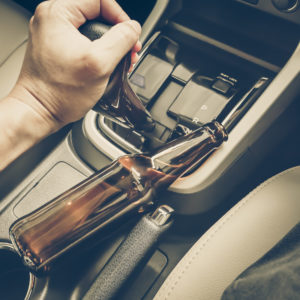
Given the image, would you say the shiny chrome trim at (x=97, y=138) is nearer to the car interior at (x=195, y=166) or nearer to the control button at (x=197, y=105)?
the car interior at (x=195, y=166)

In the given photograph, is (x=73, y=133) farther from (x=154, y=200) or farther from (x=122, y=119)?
(x=154, y=200)

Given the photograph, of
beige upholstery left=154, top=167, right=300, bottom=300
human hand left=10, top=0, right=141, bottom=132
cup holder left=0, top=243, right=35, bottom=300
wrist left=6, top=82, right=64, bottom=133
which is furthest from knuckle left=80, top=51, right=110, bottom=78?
cup holder left=0, top=243, right=35, bottom=300

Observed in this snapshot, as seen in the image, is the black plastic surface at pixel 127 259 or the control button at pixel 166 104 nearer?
the black plastic surface at pixel 127 259

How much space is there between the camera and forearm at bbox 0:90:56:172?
0.52m

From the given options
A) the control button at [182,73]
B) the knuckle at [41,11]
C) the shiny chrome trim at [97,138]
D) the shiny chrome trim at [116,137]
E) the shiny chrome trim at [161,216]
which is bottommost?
the shiny chrome trim at [161,216]

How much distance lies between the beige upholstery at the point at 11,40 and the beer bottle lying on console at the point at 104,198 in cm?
46

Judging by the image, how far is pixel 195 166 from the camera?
0.67 metres

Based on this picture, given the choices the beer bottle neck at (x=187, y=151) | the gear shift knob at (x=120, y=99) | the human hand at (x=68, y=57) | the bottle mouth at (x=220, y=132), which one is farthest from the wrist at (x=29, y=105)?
the bottle mouth at (x=220, y=132)

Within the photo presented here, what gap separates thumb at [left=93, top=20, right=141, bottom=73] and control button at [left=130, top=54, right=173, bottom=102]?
23 centimetres

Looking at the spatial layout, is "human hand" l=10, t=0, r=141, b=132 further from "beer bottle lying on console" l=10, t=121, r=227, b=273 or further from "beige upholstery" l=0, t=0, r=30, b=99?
"beige upholstery" l=0, t=0, r=30, b=99

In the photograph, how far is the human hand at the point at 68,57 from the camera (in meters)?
0.48

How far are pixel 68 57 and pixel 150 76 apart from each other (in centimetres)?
31

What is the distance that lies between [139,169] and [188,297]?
0.24 m

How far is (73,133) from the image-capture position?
0.80 m
